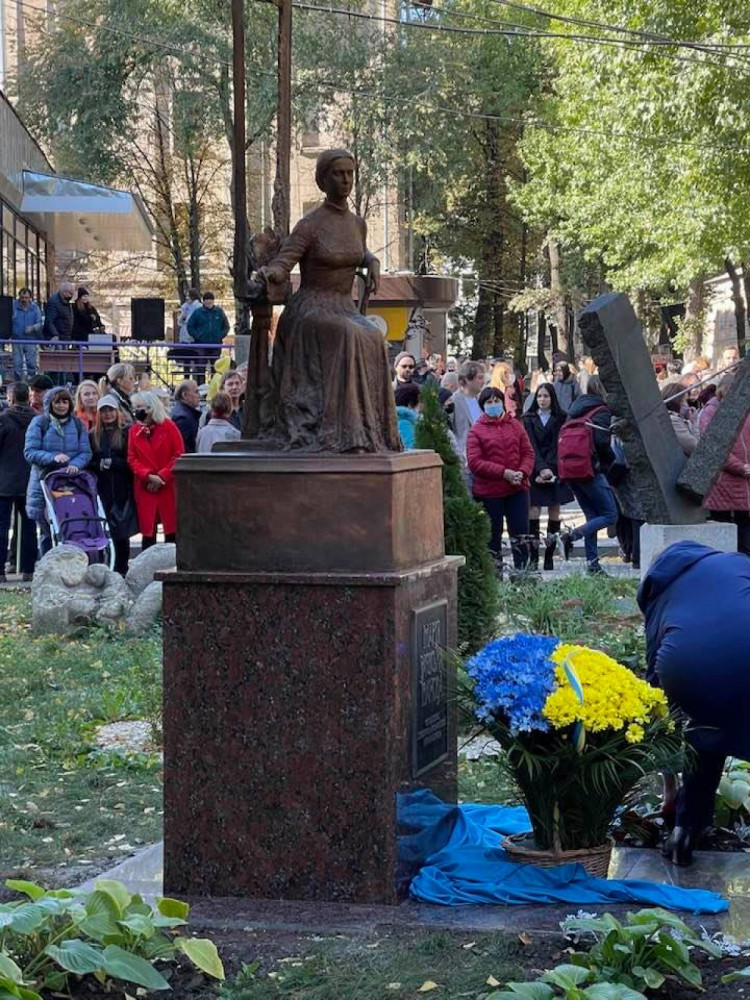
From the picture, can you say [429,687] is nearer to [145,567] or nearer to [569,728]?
[569,728]

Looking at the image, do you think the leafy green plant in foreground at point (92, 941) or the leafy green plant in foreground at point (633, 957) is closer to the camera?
the leafy green plant in foreground at point (633, 957)

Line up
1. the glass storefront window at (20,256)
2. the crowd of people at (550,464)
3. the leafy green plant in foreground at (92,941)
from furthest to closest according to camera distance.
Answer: the glass storefront window at (20,256), the crowd of people at (550,464), the leafy green plant in foreground at (92,941)

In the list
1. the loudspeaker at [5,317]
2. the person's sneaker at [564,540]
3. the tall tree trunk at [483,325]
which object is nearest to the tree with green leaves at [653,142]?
the person's sneaker at [564,540]

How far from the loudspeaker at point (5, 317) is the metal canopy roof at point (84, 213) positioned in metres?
7.29

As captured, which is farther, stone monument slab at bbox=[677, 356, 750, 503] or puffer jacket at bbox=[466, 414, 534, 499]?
puffer jacket at bbox=[466, 414, 534, 499]

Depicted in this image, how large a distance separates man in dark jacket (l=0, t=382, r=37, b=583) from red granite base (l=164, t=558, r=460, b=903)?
35.8ft

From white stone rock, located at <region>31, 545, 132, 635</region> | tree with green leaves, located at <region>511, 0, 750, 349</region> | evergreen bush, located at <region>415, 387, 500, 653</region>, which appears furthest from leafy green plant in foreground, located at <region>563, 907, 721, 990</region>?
tree with green leaves, located at <region>511, 0, 750, 349</region>

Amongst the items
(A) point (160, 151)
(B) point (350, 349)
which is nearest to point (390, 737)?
(B) point (350, 349)

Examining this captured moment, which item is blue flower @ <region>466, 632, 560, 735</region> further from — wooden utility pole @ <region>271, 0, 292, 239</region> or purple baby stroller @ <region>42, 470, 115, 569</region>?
purple baby stroller @ <region>42, 470, 115, 569</region>

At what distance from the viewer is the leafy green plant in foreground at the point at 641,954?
5.02 m

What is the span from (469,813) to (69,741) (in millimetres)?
3123

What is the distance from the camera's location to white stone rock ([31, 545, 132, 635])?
45.4 ft

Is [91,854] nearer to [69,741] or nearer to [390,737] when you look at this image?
[390,737]

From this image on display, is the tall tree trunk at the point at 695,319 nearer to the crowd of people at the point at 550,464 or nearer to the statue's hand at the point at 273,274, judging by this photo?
the crowd of people at the point at 550,464
